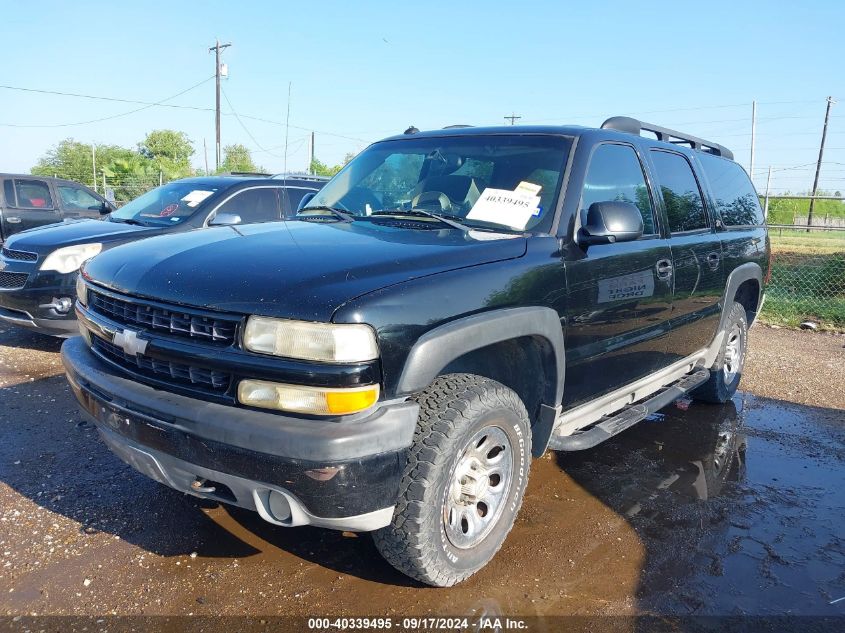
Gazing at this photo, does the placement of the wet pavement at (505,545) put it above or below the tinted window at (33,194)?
below

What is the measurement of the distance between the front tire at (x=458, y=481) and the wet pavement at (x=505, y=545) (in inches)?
7.8

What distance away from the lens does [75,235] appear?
618cm

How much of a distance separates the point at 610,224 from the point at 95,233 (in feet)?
16.7

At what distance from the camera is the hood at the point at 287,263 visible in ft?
7.53

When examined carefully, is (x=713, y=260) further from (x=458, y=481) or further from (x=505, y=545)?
(x=458, y=481)

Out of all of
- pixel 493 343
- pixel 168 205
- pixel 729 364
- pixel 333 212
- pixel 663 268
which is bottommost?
pixel 729 364

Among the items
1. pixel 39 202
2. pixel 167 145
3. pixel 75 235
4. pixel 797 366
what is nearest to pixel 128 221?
pixel 75 235

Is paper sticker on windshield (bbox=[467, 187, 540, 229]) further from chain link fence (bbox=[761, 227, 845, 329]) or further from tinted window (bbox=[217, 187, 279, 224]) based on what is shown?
chain link fence (bbox=[761, 227, 845, 329])

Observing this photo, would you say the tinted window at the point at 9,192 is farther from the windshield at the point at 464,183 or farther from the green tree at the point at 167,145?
the green tree at the point at 167,145

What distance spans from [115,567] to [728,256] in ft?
14.1

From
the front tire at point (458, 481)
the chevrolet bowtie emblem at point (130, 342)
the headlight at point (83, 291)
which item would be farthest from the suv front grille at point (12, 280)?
the front tire at point (458, 481)

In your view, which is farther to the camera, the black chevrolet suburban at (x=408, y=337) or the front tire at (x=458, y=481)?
the front tire at (x=458, y=481)

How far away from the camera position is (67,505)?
3.36 metres

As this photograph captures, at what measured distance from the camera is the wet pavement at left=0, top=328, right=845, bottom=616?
8.73ft
